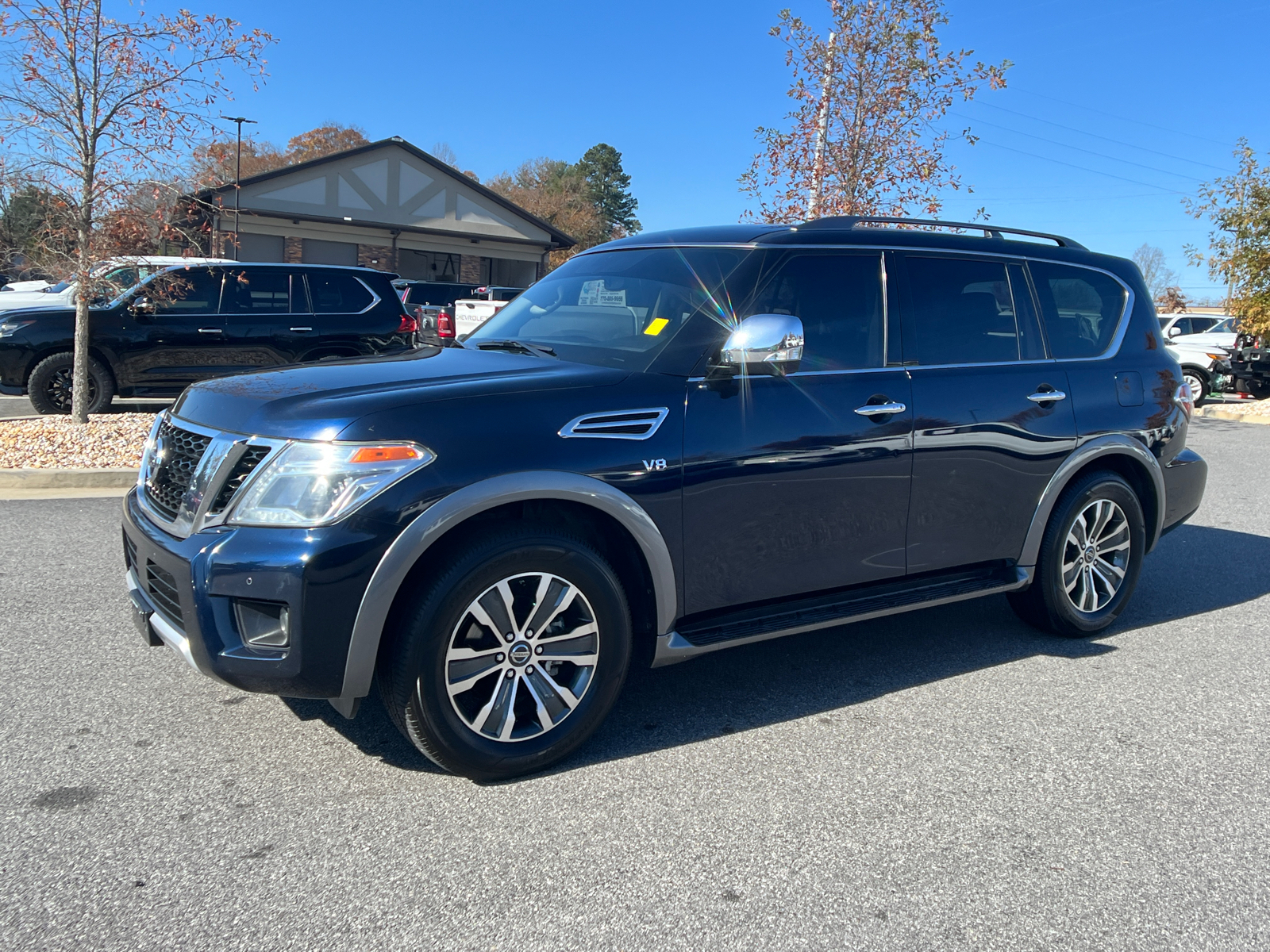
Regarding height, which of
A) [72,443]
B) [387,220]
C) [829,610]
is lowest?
[72,443]

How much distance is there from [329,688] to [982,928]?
1.96 meters

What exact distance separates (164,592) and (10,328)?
9.46 m

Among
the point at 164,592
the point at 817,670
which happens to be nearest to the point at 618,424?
the point at 164,592

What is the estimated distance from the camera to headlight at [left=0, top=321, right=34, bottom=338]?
11.0 m

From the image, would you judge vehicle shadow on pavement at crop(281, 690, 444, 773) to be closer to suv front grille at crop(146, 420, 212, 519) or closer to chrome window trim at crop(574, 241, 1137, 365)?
suv front grille at crop(146, 420, 212, 519)

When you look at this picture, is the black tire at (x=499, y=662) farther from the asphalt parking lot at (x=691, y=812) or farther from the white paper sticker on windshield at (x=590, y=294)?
the white paper sticker on windshield at (x=590, y=294)

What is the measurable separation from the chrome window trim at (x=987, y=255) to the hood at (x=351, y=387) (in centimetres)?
89

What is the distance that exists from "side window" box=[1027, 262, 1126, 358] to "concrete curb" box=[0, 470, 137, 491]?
7082 millimetres

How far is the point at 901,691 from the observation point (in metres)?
4.32

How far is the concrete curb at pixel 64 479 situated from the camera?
8.24 m

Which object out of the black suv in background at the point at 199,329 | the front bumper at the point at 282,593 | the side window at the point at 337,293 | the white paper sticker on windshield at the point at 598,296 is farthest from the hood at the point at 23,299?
the front bumper at the point at 282,593

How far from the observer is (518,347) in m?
4.22

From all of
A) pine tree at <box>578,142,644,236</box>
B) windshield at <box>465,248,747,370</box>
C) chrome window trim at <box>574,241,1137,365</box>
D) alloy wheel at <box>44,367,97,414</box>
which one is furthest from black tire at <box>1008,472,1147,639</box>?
pine tree at <box>578,142,644,236</box>

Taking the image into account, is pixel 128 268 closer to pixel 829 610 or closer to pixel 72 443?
pixel 72 443
